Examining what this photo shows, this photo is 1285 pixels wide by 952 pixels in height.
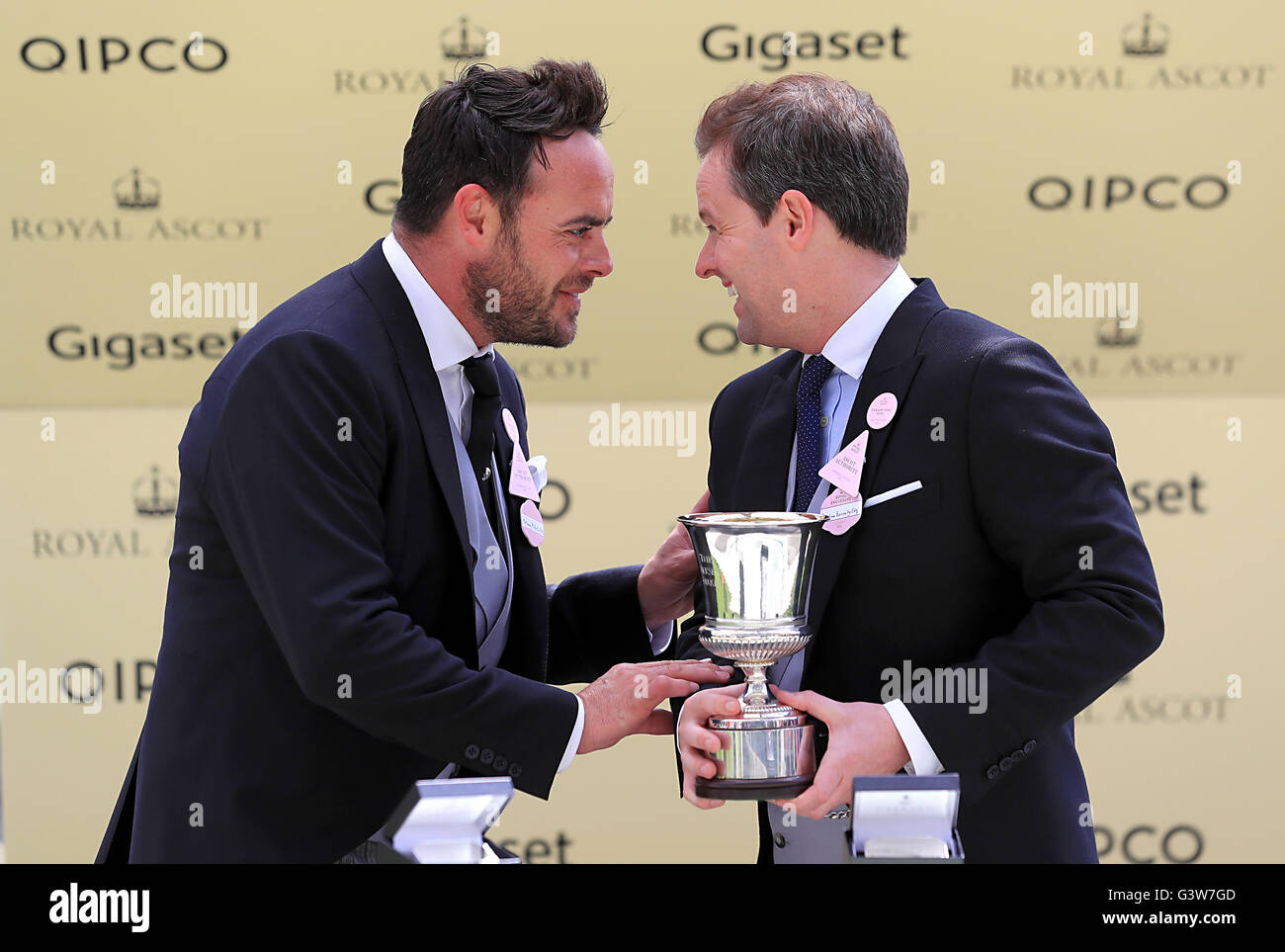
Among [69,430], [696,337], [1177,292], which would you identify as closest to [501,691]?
[696,337]

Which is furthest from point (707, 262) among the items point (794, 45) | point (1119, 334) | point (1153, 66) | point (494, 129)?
point (1153, 66)

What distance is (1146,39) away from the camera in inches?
146

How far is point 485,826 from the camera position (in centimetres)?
165

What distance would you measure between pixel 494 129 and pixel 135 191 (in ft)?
6.13

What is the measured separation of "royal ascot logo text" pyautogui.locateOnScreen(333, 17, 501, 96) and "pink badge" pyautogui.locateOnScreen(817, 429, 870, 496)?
2.14m

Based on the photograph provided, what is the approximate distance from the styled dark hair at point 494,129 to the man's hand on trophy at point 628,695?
0.87 meters

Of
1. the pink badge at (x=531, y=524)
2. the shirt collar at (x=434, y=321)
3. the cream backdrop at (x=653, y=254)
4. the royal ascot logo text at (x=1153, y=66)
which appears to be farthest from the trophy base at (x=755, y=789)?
the royal ascot logo text at (x=1153, y=66)

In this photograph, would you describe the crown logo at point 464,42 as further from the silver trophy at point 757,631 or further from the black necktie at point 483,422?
the silver trophy at point 757,631

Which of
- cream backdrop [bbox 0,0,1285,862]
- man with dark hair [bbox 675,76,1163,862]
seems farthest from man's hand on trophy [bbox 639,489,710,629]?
cream backdrop [bbox 0,0,1285,862]

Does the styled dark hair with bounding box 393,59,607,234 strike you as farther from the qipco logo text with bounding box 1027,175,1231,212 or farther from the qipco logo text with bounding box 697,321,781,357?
the qipco logo text with bounding box 1027,175,1231,212

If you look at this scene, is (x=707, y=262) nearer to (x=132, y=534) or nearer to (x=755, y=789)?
(x=755, y=789)

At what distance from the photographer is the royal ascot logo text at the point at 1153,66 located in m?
3.71

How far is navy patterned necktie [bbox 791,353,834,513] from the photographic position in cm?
220
